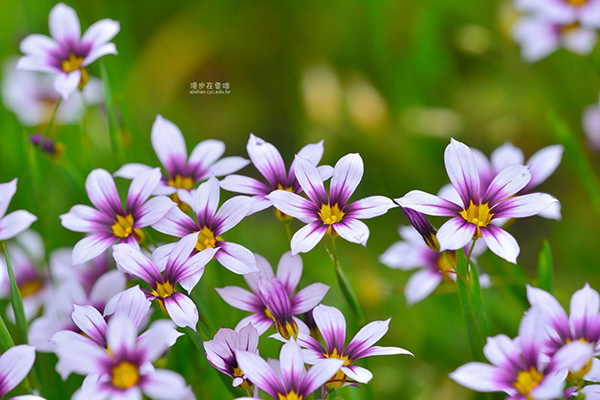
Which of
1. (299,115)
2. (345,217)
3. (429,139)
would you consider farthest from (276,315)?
(299,115)

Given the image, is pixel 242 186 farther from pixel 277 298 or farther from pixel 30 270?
pixel 30 270

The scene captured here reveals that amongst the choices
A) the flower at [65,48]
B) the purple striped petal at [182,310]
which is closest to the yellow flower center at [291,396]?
the purple striped petal at [182,310]

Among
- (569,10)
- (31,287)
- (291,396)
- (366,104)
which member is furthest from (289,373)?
(366,104)

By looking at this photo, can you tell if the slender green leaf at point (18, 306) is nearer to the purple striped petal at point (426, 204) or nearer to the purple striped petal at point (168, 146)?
the purple striped petal at point (168, 146)

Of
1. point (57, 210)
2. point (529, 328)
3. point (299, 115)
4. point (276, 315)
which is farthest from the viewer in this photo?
point (299, 115)

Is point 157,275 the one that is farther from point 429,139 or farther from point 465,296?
point 429,139

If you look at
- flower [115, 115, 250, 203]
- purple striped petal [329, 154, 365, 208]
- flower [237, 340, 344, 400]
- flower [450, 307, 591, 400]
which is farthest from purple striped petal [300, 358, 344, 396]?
flower [115, 115, 250, 203]

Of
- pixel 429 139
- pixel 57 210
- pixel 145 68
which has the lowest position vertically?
pixel 57 210

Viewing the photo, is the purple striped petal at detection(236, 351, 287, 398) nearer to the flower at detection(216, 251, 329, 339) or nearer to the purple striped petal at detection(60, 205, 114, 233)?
the flower at detection(216, 251, 329, 339)
